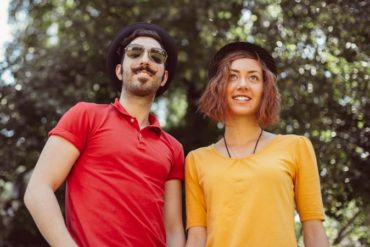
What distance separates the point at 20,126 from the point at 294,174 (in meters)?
5.55

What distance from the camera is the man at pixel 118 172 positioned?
302cm

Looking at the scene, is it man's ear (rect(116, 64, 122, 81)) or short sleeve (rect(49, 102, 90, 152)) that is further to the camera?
man's ear (rect(116, 64, 122, 81))

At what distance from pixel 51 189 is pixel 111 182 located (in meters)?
0.33

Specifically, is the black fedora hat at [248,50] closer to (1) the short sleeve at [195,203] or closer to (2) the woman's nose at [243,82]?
(2) the woman's nose at [243,82]

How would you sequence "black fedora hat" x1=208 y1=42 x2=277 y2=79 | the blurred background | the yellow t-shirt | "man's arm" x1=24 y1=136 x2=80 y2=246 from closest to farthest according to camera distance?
"man's arm" x1=24 y1=136 x2=80 y2=246 < the yellow t-shirt < "black fedora hat" x1=208 y1=42 x2=277 y2=79 < the blurred background

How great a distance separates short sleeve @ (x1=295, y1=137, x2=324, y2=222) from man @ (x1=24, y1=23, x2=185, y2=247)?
2.54 feet

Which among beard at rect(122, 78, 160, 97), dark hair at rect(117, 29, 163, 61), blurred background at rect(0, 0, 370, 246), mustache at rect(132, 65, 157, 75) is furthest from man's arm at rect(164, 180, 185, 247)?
blurred background at rect(0, 0, 370, 246)


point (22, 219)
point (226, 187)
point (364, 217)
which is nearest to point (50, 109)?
point (22, 219)

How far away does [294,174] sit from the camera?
3137 mm

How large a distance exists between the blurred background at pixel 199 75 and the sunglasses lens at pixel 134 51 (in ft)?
11.2

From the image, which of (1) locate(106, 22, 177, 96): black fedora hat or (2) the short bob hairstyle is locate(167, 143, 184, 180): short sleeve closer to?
(2) the short bob hairstyle

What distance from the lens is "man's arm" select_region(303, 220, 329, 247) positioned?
3037 millimetres

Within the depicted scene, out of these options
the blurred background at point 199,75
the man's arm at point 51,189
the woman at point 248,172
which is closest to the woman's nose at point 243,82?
the woman at point 248,172

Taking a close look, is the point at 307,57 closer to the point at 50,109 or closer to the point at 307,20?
the point at 307,20
